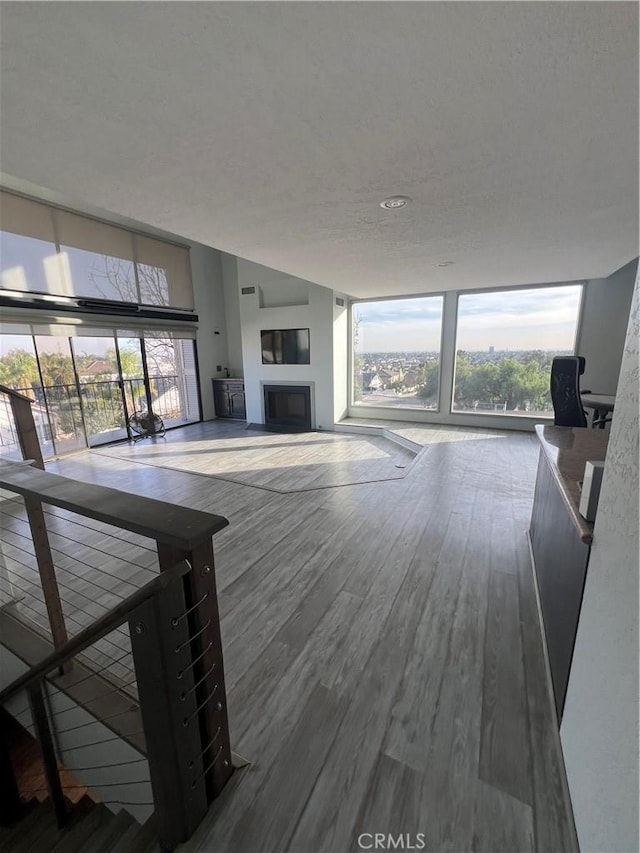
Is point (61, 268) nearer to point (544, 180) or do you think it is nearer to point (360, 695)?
point (544, 180)

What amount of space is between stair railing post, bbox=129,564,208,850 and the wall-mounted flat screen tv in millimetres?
6224

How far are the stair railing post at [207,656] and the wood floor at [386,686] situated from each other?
14 cm

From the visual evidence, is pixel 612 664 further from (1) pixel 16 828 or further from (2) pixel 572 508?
(1) pixel 16 828

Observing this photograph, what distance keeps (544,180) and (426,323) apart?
4.55m

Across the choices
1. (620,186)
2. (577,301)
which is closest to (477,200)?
(620,186)

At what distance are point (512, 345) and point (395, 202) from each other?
4.53 m

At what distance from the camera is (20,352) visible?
5059 mm

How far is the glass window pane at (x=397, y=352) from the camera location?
21.9ft

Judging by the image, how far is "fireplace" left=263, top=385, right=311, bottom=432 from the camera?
7.18m

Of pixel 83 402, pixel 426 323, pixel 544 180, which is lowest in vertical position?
pixel 83 402

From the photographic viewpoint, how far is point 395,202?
2.47 meters

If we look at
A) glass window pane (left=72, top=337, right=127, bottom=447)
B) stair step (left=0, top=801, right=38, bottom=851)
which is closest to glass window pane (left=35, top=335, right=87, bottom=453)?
glass window pane (left=72, top=337, right=127, bottom=447)

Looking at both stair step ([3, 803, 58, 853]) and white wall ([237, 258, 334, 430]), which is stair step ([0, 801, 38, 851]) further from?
white wall ([237, 258, 334, 430])

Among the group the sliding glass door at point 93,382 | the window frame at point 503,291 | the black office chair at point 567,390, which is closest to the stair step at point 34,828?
the sliding glass door at point 93,382
